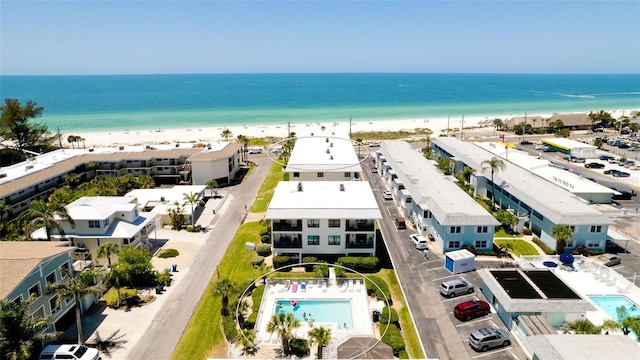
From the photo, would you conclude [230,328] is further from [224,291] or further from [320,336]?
[320,336]

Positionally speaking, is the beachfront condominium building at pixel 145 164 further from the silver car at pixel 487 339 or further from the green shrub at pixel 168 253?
the silver car at pixel 487 339

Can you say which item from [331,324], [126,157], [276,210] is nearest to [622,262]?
[331,324]

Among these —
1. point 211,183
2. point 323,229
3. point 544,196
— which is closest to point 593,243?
point 544,196

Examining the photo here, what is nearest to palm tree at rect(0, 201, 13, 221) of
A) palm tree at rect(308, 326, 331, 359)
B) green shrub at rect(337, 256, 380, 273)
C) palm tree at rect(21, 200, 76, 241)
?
palm tree at rect(21, 200, 76, 241)

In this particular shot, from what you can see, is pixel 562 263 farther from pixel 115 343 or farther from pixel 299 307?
pixel 115 343

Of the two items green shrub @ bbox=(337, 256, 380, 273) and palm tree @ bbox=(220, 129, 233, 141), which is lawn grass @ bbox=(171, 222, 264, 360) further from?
palm tree @ bbox=(220, 129, 233, 141)
